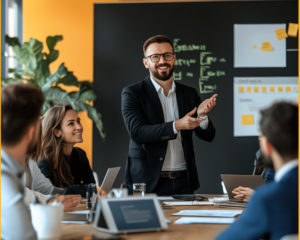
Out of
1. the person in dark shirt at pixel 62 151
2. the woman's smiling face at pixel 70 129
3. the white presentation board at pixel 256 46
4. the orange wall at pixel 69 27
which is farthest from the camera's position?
the orange wall at pixel 69 27

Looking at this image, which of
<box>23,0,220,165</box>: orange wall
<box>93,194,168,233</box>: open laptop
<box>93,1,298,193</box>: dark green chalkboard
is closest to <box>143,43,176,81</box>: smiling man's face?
<box>93,1,298,193</box>: dark green chalkboard

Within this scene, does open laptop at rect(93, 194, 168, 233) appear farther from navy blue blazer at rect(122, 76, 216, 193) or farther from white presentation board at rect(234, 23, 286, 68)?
white presentation board at rect(234, 23, 286, 68)

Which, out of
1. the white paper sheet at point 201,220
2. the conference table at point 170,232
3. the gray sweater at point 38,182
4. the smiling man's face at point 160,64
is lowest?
the white paper sheet at point 201,220

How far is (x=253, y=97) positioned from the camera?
177 inches

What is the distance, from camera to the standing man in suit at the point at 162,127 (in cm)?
282

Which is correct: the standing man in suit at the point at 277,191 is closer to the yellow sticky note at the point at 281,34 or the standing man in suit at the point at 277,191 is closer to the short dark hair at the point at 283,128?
the short dark hair at the point at 283,128

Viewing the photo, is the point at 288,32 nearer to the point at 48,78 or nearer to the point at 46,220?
the point at 48,78

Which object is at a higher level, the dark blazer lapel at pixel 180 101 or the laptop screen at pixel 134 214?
the dark blazer lapel at pixel 180 101

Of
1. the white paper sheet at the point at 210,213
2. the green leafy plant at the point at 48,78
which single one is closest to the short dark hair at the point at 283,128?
the white paper sheet at the point at 210,213

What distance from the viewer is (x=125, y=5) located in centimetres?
465

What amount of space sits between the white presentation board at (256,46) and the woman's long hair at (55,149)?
244cm

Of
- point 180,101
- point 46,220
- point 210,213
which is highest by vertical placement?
point 180,101

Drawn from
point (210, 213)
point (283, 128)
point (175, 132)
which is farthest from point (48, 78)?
point (283, 128)

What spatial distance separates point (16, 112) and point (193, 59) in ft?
11.3
